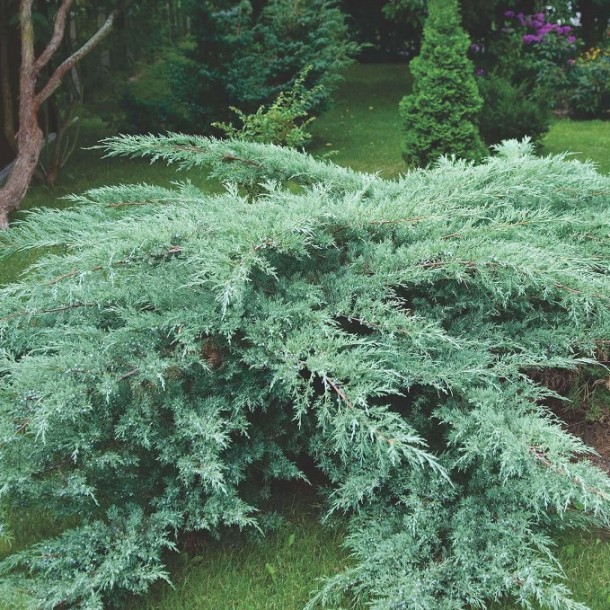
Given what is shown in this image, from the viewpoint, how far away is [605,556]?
249cm

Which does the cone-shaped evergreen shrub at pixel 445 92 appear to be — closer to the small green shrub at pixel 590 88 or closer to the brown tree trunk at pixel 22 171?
the brown tree trunk at pixel 22 171

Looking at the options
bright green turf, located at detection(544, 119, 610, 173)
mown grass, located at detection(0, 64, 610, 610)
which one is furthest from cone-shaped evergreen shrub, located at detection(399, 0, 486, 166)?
mown grass, located at detection(0, 64, 610, 610)

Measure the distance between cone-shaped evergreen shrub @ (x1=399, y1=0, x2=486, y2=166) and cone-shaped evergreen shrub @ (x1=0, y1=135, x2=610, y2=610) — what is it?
207 inches

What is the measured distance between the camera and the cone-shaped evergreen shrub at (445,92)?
7.79 m

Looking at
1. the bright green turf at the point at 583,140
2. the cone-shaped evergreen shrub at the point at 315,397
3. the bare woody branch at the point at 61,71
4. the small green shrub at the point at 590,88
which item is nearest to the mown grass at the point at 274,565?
the cone-shaped evergreen shrub at the point at 315,397

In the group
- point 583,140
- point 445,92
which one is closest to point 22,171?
point 445,92

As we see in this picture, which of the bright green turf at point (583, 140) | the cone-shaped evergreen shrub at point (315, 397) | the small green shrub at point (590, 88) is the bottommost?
the bright green turf at point (583, 140)

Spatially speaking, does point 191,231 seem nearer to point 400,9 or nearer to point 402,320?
point 402,320

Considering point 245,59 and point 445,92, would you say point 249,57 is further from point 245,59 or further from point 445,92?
point 445,92

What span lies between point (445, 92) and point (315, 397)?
5946mm

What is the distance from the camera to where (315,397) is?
8.73 feet

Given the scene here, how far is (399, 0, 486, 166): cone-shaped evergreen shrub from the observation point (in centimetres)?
779

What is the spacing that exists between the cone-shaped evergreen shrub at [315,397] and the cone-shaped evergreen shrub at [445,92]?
5269 mm

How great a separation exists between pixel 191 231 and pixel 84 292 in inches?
19.1
